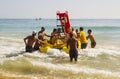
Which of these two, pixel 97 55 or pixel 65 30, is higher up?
pixel 65 30

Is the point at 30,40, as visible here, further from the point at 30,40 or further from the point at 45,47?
the point at 45,47

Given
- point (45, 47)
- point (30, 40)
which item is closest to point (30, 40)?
point (30, 40)

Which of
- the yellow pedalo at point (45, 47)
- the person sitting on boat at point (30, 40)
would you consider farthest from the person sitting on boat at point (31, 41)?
the yellow pedalo at point (45, 47)

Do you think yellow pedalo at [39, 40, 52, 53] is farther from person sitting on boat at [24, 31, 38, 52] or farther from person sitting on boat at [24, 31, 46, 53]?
person sitting on boat at [24, 31, 38, 52]

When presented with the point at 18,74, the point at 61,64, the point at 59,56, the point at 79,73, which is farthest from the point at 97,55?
the point at 18,74

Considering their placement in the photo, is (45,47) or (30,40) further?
(45,47)

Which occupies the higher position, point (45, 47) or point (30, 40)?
point (30, 40)

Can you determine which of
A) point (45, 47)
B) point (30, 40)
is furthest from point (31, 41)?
point (45, 47)

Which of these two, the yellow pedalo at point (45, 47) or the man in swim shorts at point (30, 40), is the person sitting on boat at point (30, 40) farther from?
the yellow pedalo at point (45, 47)

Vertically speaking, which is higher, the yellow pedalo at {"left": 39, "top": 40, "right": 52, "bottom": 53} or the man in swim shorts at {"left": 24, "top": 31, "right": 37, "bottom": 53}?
the man in swim shorts at {"left": 24, "top": 31, "right": 37, "bottom": 53}

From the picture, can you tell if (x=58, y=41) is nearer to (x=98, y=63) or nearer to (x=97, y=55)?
(x=97, y=55)

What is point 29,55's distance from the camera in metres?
13.0

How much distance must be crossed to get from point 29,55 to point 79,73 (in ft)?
12.8

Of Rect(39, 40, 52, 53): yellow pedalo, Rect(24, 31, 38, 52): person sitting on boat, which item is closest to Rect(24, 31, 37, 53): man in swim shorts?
Rect(24, 31, 38, 52): person sitting on boat
